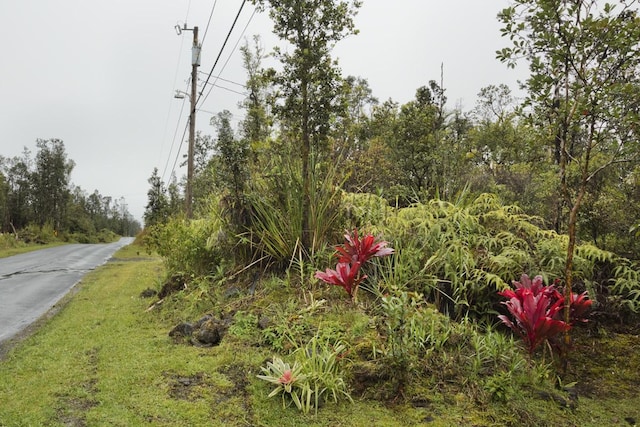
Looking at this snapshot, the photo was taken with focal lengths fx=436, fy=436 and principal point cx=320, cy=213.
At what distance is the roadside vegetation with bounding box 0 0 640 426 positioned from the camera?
10.6 feet

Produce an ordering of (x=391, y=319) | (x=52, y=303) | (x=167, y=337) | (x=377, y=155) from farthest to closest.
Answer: (x=377, y=155) < (x=52, y=303) < (x=167, y=337) < (x=391, y=319)

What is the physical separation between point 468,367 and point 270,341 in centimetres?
181

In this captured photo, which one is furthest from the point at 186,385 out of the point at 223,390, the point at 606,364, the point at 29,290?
the point at 29,290

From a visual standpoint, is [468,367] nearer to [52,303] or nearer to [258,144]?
[258,144]

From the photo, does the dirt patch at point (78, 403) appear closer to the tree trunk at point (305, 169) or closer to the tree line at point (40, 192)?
the tree trunk at point (305, 169)

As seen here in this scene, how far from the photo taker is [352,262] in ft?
14.6

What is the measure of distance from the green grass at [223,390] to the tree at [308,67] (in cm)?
242

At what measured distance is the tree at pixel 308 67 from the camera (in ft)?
19.9

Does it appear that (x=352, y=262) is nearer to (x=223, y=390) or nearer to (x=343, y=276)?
(x=343, y=276)

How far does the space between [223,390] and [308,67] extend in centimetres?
439

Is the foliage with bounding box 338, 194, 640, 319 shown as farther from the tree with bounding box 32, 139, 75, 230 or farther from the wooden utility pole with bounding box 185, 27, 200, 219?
the tree with bounding box 32, 139, 75, 230

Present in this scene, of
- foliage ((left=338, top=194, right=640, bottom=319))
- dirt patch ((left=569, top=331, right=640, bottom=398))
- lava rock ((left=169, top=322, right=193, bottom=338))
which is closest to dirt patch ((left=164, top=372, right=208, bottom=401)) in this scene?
lava rock ((left=169, top=322, right=193, bottom=338))

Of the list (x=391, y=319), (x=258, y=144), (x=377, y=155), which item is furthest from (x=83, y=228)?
(x=391, y=319)

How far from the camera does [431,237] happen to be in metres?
5.16
